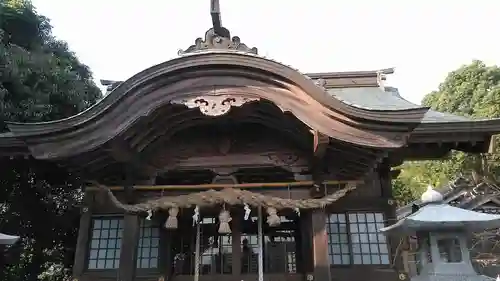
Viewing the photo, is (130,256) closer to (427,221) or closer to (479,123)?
(427,221)

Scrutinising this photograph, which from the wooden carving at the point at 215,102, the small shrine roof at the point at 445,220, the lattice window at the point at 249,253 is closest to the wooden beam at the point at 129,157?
the wooden carving at the point at 215,102

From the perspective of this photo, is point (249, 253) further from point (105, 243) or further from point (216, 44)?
point (216, 44)

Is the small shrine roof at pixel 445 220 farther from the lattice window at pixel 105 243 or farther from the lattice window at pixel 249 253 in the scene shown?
the lattice window at pixel 105 243

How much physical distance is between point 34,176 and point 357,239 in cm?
731

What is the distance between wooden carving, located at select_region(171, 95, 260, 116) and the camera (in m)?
6.49

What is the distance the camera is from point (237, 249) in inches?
281

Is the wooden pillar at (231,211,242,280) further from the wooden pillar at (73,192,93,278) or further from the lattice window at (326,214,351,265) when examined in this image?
the wooden pillar at (73,192,93,278)

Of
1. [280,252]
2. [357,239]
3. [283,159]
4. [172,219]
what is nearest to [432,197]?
[357,239]

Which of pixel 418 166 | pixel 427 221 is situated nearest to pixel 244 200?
pixel 427 221

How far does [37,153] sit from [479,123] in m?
7.00

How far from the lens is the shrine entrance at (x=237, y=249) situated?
7.12m

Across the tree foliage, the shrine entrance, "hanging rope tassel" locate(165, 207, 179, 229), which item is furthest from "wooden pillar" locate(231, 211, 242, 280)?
the tree foliage

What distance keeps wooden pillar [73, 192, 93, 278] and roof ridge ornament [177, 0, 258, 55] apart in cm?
318

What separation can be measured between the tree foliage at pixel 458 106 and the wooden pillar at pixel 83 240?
17.4 m
